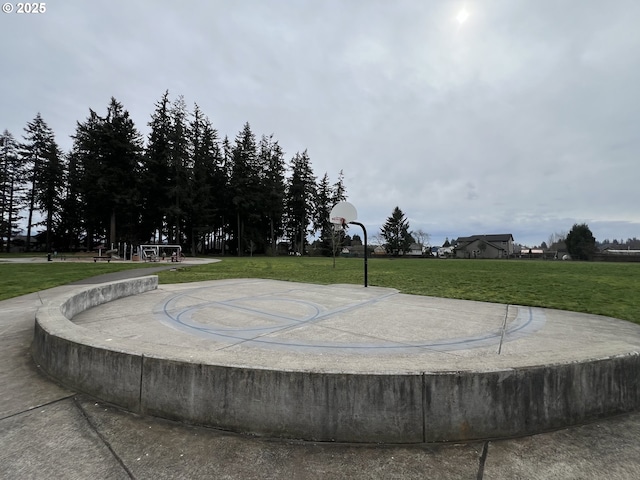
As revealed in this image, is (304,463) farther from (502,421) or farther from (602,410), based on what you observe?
(602,410)

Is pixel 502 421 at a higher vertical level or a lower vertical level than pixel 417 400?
lower

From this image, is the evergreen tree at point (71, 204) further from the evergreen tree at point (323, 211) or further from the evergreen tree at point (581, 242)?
the evergreen tree at point (581, 242)

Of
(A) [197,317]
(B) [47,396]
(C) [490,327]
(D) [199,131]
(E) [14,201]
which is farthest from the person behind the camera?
(D) [199,131]

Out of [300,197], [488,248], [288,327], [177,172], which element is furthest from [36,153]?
[488,248]

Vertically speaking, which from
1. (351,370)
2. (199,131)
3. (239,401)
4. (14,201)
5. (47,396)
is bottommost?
(47,396)

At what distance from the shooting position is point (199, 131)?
48.7m

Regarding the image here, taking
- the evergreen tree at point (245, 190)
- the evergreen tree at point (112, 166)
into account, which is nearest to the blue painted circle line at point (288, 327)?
the evergreen tree at point (112, 166)

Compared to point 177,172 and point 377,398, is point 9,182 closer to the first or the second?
point 177,172

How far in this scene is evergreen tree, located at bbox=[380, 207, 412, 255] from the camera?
2697 inches

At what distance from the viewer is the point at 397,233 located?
68.8 metres

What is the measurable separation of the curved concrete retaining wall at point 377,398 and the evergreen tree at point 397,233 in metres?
67.4

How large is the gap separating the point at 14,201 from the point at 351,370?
62102 millimetres

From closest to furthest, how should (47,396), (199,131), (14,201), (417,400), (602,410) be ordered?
(417,400)
(602,410)
(47,396)
(14,201)
(199,131)

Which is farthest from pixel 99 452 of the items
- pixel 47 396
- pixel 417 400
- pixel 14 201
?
pixel 14 201
